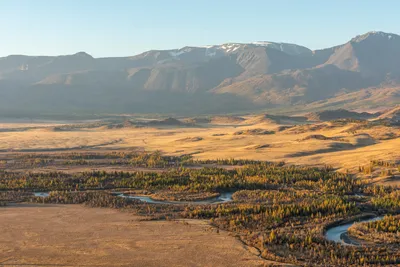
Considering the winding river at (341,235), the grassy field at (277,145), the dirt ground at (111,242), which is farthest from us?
the grassy field at (277,145)

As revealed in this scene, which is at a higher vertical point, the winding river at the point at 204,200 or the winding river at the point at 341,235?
the winding river at the point at 341,235

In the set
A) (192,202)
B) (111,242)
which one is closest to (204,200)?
(192,202)

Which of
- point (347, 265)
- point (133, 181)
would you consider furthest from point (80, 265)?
point (133, 181)

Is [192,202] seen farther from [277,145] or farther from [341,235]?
[277,145]

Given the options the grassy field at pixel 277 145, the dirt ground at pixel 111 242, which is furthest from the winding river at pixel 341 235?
the grassy field at pixel 277 145

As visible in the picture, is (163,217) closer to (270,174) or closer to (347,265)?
(347,265)

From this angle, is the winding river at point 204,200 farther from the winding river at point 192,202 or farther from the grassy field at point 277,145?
the grassy field at point 277,145

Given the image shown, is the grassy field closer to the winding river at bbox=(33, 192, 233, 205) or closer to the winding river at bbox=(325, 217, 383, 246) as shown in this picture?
the winding river at bbox=(33, 192, 233, 205)

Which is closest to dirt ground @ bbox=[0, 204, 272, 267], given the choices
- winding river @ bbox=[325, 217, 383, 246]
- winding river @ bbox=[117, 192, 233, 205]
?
winding river @ bbox=[325, 217, 383, 246]
